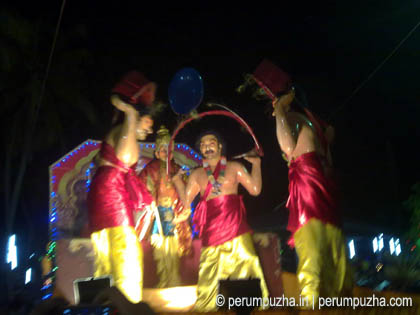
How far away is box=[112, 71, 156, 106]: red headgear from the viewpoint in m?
6.40

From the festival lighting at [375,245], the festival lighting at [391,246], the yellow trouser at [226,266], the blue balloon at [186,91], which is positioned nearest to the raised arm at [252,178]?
the yellow trouser at [226,266]

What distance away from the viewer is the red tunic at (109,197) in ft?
20.0

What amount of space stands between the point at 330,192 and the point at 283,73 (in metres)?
1.63

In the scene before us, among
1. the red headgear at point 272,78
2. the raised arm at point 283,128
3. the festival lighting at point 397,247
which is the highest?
the red headgear at point 272,78

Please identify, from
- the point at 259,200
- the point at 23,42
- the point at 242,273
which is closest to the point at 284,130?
the point at 242,273

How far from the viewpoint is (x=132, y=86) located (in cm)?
643

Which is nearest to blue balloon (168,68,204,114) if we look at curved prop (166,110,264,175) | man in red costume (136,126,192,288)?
curved prop (166,110,264,175)

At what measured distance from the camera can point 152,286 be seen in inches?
275

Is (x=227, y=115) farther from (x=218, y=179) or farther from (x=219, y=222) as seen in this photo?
(x=219, y=222)

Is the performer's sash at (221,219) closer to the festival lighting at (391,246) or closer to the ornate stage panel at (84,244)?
the ornate stage panel at (84,244)

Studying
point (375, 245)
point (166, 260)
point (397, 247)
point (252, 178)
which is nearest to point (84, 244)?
point (166, 260)

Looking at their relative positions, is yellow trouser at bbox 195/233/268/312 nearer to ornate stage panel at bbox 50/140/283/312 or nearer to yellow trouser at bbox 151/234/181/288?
ornate stage panel at bbox 50/140/283/312

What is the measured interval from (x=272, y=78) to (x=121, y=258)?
2957mm

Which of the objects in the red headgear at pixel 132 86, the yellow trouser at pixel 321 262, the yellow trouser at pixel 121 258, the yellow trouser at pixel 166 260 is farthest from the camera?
the yellow trouser at pixel 166 260
